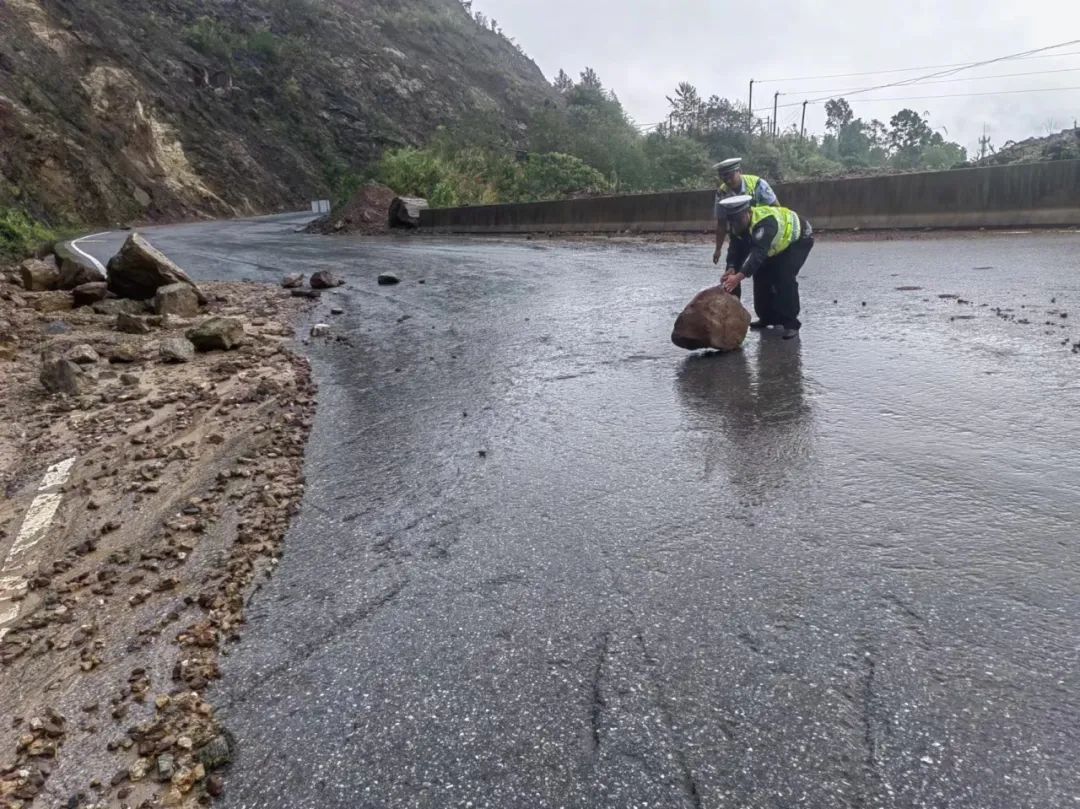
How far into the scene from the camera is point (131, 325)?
27.8 feet

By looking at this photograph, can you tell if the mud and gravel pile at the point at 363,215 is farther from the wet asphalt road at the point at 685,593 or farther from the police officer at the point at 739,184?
the wet asphalt road at the point at 685,593

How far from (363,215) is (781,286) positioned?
23.6 metres

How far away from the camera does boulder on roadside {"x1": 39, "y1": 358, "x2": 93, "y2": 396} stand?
6312mm

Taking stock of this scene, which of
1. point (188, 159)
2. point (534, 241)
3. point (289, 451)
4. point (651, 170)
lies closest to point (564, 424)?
point (289, 451)

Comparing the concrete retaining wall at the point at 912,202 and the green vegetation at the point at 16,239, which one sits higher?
the concrete retaining wall at the point at 912,202

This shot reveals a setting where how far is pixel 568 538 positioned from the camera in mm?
3381

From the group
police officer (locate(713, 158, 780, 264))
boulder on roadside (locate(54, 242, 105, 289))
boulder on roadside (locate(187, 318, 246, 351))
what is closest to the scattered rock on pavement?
boulder on roadside (locate(187, 318, 246, 351))

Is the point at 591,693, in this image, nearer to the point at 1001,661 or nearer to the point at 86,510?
the point at 1001,661

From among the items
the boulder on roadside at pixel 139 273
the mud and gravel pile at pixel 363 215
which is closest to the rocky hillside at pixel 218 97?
the mud and gravel pile at pixel 363 215

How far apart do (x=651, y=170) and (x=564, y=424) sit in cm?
3461

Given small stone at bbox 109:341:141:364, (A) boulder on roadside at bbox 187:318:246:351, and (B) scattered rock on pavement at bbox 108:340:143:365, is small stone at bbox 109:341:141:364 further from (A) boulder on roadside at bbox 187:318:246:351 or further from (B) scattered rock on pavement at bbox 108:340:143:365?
(A) boulder on roadside at bbox 187:318:246:351

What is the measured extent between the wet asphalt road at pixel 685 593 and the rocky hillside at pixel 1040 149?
13.0m

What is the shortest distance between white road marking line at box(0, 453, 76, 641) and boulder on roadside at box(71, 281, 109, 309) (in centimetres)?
571

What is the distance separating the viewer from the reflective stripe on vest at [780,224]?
6.73m
